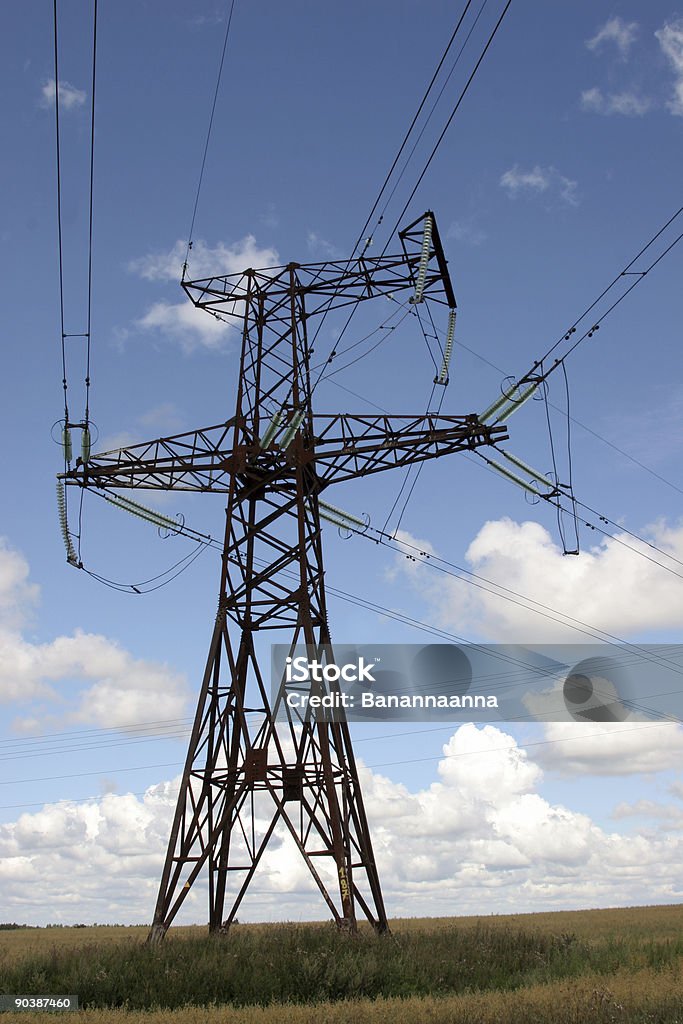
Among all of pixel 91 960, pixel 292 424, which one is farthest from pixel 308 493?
pixel 91 960

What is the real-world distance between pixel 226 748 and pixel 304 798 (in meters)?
2.61

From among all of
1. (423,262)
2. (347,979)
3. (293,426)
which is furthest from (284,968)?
(423,262)

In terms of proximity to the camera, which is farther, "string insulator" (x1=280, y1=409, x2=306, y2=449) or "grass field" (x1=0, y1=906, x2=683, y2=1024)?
"string insulator" (x1=280, y1=409, x2=306, y2=449)

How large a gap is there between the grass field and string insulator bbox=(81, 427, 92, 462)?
13236mm

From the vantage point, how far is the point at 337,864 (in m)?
22.9

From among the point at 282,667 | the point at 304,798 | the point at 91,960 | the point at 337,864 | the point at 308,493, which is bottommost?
the point at 91,960

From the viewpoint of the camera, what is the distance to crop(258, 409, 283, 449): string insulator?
87.0 feet

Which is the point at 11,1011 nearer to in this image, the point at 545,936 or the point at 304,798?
the point at 304,798

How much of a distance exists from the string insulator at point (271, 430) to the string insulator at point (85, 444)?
5076 mm

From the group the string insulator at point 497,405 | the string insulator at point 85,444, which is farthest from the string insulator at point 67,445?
the string insulator at point 497,405

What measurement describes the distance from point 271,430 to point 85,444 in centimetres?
565

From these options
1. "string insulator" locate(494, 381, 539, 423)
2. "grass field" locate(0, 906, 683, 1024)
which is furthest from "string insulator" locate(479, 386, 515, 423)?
"grass field" locate(0, 906, 683, 1024)

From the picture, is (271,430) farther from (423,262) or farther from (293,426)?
(423,262)
